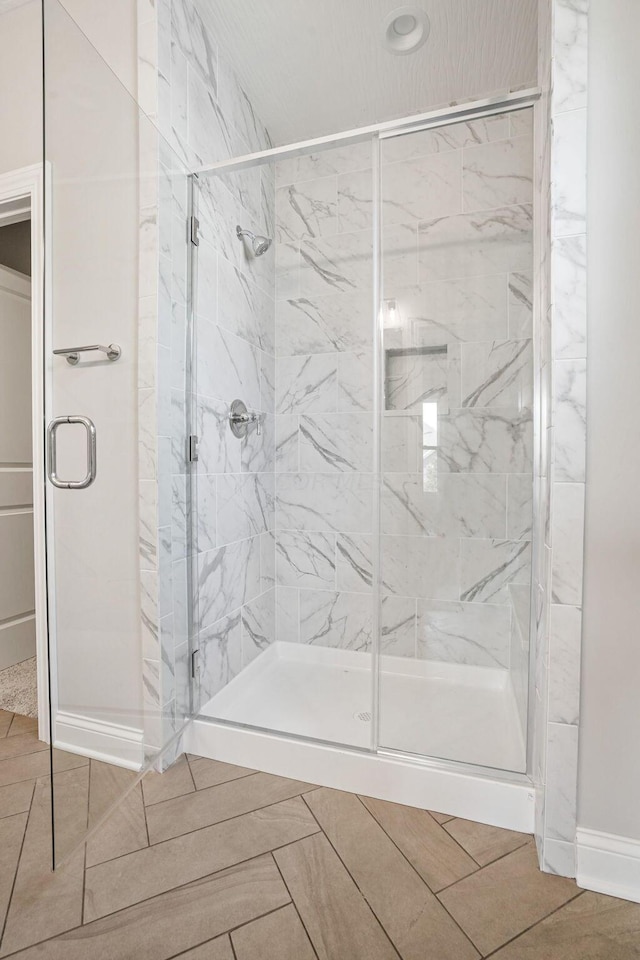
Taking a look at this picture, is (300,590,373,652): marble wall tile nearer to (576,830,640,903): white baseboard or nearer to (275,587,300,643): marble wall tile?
(275,587,300,643): marble wall tile

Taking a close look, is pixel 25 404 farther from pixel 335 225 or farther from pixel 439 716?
pixel 439 716

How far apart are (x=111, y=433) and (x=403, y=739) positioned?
4.30 feet

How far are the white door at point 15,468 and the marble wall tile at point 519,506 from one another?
241 centimetres

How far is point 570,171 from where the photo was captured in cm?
116

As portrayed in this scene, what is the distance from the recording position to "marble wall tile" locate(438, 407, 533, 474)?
156 cm

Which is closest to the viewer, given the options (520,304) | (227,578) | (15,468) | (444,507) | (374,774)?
(374,774)

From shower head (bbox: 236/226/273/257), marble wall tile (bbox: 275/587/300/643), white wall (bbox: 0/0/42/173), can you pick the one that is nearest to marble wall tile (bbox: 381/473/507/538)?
marble wall tile (bbox: 275/587/300/643)

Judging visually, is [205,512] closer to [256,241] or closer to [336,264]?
[256,241]

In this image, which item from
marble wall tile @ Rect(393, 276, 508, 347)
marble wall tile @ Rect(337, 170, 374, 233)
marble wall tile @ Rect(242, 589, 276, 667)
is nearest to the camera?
marble wall tile @ Rect(393, 276, 508, 347)

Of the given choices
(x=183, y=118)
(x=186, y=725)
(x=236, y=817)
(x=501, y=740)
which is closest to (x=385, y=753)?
(x=501, y=740)

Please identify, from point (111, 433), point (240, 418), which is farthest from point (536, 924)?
point (240, 418)

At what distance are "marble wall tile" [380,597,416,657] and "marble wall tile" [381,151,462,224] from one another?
1.35m

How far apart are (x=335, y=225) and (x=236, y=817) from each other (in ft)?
8.19

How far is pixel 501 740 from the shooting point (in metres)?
1.53
